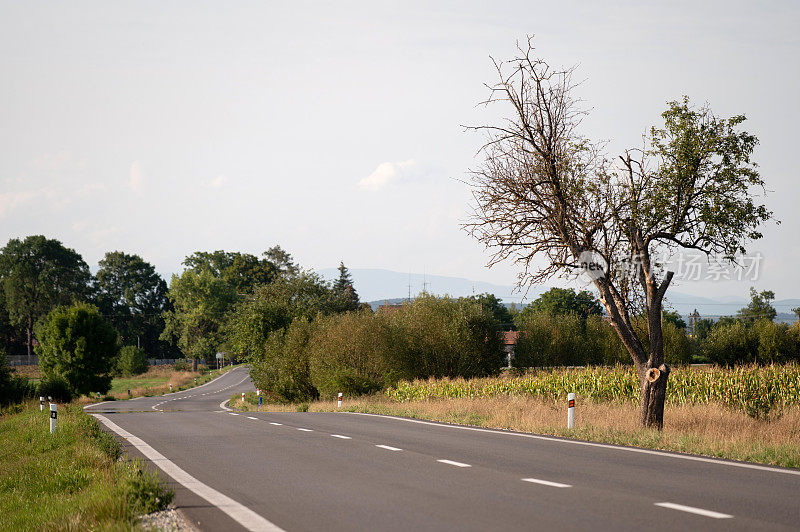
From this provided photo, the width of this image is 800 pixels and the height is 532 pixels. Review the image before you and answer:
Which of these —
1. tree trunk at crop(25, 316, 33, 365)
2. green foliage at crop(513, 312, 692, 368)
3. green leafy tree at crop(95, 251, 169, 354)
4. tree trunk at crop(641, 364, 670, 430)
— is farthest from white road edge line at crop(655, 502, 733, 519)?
green leafy tree at crop(95, 251, 169, 354)

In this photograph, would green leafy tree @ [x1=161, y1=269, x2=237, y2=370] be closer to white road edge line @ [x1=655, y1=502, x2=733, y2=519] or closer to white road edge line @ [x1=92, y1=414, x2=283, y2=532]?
white road edge line @ [x1=92, y1=414, x2=283, y2=532]

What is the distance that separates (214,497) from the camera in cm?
868

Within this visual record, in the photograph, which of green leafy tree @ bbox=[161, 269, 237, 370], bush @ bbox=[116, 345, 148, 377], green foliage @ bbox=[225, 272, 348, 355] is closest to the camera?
green foliage @ bbox=[225, 272, 348, 355]

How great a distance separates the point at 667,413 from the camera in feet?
58.1

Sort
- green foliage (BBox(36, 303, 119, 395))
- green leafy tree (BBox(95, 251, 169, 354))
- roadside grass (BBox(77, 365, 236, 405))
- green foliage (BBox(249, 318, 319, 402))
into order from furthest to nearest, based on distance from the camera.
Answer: green leafy tree (BBox(95, 251, 169, 354)) → roadside grass (BBox(77, 365, 236, 405)) → green foliage (BBox(36, 303, 119, 395)) → green foliage (BBox(249, 318, 319, 402))

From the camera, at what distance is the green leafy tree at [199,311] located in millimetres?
112188

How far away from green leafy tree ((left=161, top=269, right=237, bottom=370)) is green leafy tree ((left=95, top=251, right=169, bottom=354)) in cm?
1087

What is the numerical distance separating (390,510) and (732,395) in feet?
58.8

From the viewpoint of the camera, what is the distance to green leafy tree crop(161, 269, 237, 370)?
112188 mm

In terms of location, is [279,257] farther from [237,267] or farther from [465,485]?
[465,485]

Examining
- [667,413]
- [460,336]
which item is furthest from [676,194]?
[460,336]

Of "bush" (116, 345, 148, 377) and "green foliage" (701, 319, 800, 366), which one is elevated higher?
"green foliage" (701, 319, 800, 366)

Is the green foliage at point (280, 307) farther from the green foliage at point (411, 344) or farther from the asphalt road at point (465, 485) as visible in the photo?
the asphalt road at point (465, 485)

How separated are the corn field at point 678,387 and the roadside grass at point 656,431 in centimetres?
128
